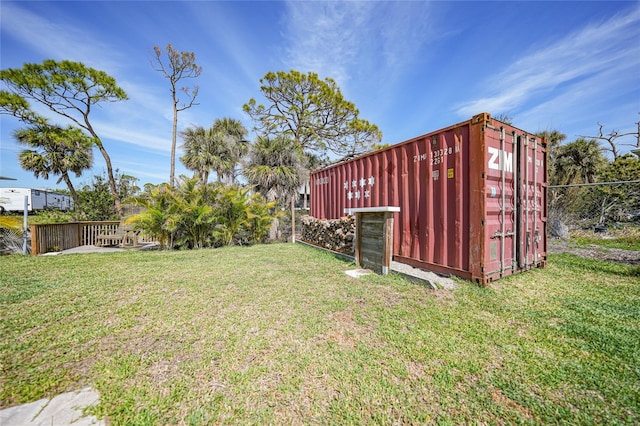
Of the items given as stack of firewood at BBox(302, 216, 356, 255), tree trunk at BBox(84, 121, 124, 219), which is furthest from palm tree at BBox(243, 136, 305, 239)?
tree trunk at BBox(84, 121, 124, 219)

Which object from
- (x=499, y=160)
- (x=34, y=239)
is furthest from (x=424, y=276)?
(x=34, y=239)

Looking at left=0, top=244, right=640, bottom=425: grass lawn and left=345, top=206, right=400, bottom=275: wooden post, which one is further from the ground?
left=345, top=206, right=400, bottom=275: wooden post

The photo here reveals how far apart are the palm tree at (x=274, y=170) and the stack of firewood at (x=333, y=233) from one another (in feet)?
9.23

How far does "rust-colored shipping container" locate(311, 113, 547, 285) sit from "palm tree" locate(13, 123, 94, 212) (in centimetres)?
1657

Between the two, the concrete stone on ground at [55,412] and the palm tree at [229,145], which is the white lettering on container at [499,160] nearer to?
the concrete stone on ground at [55,412]

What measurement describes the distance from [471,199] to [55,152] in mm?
18828

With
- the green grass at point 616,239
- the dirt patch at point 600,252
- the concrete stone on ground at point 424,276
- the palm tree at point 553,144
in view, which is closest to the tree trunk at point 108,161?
the concrete stone on ground at point 424,276

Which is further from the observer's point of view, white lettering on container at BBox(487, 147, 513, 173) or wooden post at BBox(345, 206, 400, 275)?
wooden post at BBox(345, 206, 400, 275)

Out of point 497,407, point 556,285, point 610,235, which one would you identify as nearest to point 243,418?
point 497,407

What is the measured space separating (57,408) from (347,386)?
1.85 m

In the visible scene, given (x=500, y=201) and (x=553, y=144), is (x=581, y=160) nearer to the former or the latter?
(x=553, y=144)

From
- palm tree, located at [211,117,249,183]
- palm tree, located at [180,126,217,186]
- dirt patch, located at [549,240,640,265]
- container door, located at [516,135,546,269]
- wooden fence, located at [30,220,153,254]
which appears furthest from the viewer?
palm tree, located at [211,117,249,183]

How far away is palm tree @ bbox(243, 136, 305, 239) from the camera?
1074cm

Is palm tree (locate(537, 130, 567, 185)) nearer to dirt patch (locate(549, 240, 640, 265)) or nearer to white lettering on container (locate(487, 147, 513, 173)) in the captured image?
dirt patch (locate(549, 240, 640, 265))
